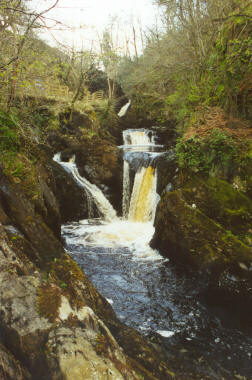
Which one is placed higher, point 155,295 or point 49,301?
point 49,301

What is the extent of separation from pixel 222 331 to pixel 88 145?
9.47 m

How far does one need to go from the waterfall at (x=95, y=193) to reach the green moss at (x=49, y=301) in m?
7.37

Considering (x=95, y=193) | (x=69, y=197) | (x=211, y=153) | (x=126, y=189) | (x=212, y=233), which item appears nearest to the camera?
(x=212, y=233)

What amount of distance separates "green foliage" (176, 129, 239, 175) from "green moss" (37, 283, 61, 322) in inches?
214

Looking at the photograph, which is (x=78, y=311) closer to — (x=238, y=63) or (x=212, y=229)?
(x=212, y=229)

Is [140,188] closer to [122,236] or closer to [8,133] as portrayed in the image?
[122,236]

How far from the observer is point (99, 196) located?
408 inches

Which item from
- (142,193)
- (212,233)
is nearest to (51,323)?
(212,233)

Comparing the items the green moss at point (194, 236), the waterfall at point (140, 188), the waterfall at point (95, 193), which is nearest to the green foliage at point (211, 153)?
the green moss at point (194, 236)

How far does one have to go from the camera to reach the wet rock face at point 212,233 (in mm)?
5180

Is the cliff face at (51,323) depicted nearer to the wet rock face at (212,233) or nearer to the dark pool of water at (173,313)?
the dark pool of water at (173,313)

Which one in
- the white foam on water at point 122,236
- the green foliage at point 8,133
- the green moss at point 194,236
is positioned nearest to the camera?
the green foliage at point 8,133

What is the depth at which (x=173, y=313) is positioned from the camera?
15.0 feet

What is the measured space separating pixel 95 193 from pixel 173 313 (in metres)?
6.56
